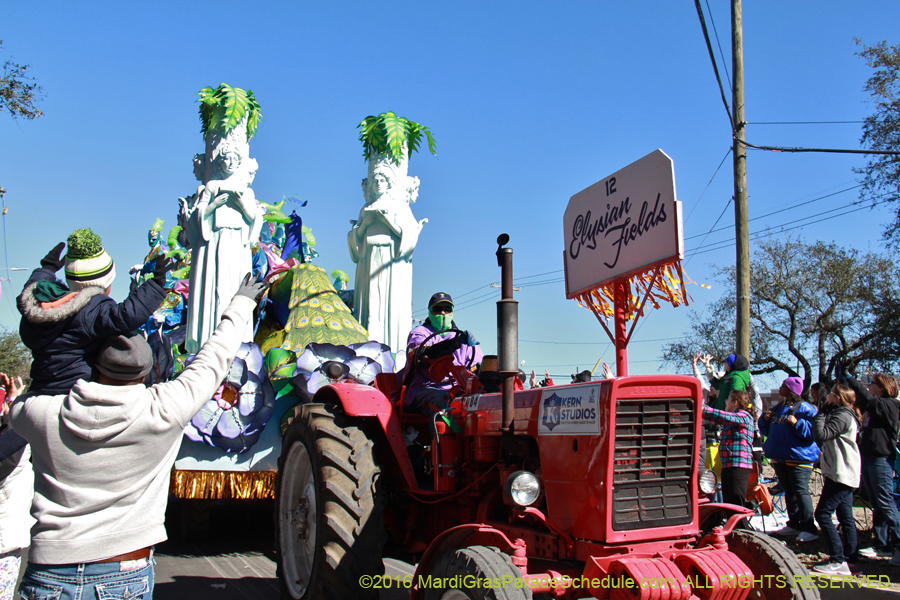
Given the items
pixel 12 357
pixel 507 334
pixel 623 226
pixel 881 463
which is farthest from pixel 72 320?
pixel 12 357

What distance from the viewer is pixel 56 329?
2.11 meters

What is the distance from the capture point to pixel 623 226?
3.72m

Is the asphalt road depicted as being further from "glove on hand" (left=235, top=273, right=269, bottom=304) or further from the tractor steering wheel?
"glove on hand" (left=235, top=273, right=269, bottom=304)

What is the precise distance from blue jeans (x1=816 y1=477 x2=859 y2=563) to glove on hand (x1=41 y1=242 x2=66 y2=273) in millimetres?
5483

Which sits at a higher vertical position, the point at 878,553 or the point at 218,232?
the point at 218,232

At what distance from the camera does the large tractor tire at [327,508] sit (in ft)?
11.3

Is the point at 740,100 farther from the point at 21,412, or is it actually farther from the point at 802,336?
the point at 802,336

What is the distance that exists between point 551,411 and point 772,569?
46.5 inches

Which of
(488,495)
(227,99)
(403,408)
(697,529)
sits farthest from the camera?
(227,99)

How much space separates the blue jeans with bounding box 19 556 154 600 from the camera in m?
1.89

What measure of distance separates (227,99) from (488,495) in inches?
264

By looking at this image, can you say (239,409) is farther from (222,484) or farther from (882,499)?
(882,499)

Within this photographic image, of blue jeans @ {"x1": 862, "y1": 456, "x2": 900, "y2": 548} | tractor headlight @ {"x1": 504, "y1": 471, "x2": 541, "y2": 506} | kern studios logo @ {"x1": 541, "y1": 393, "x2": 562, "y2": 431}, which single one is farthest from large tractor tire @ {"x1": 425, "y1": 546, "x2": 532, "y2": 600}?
blue jeans @ {"x1": 862, "y1": 456, "x2": 900, "y2": 548}

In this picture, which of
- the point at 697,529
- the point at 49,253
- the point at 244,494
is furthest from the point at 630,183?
the point at 244,494
